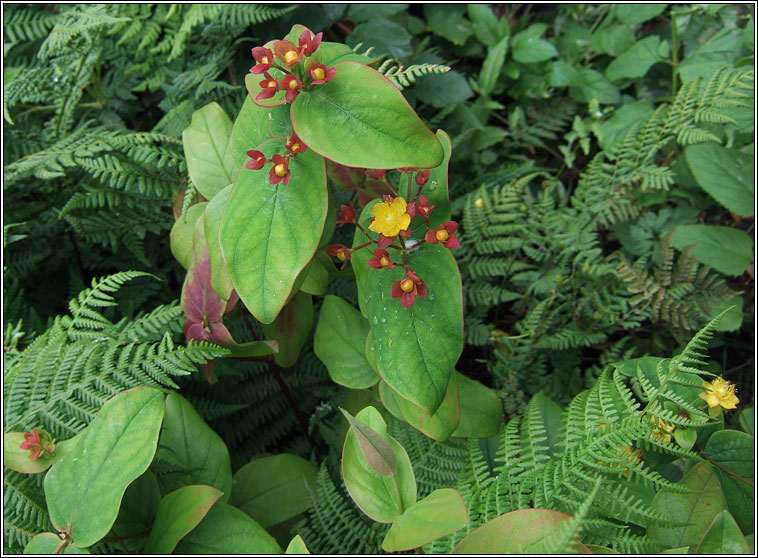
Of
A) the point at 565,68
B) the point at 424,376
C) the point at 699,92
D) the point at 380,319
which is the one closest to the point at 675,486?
the point at 424,376

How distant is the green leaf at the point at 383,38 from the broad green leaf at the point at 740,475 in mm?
1466

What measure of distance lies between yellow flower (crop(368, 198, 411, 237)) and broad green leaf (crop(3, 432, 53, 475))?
2.55 ft

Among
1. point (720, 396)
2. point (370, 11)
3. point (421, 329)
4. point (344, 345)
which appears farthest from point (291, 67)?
point (370, 11)

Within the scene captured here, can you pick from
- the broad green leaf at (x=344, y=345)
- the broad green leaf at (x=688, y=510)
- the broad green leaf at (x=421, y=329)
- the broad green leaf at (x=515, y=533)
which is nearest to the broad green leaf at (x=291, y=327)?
the broad green leaf at (x=344, y=345)

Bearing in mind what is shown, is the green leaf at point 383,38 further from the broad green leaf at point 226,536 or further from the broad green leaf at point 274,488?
the broad green leaf at point 226,536

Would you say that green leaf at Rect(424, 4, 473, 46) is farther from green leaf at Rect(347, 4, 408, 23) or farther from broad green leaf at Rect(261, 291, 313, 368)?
broad green leaf at Rect(261, 291, 313, 368)

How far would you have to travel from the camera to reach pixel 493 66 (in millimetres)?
1951

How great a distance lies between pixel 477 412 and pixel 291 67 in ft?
2.76

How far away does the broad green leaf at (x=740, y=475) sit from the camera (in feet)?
3.37

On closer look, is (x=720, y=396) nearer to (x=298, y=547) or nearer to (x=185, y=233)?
(x=298, y=547)

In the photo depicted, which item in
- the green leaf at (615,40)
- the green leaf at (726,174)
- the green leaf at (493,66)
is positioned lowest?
the green leaf at (726,174)

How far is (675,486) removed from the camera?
0.91 m

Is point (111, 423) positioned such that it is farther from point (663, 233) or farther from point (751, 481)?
point (663, 233)

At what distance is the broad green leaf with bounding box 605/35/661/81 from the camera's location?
1.89 m
